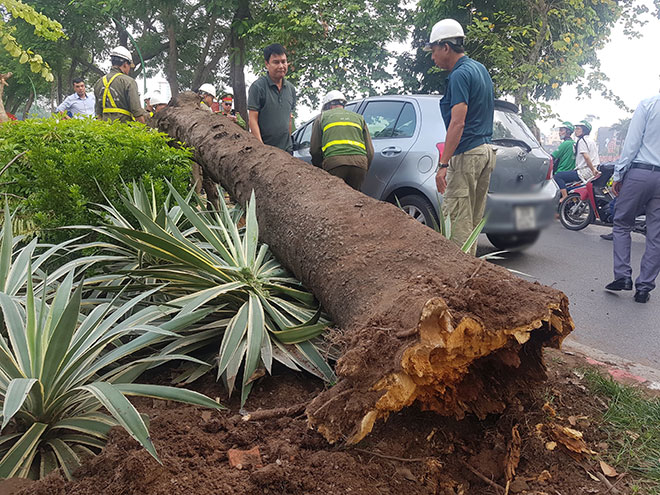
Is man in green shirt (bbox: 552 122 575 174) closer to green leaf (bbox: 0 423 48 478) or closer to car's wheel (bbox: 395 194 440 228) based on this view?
car's wheel (bbox: 395 194 440 228)

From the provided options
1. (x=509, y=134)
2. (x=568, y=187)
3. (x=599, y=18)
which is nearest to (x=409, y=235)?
(x=509, y=134)

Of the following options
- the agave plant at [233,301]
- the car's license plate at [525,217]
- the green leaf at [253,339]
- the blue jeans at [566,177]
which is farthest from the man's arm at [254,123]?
the blue jeans at [566,177]

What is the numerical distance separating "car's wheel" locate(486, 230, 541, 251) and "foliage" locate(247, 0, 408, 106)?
10.4 metres

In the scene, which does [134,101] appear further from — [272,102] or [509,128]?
[509,128]

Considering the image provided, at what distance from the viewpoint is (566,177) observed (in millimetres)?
9445

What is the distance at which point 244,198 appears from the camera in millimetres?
3715

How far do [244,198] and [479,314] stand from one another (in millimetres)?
2411

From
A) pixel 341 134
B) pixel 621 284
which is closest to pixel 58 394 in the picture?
pixel 341 134

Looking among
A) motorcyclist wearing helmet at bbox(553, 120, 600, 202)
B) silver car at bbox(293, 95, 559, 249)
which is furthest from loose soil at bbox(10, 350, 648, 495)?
motorcyclist wearing helmet at bbox(553, 120, 600, 202)

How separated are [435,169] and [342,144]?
1.25 meters

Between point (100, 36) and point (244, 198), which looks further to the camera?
point (100, 36)

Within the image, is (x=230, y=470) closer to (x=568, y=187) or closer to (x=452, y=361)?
(x=452, y=361)

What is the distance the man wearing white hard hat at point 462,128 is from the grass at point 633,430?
1683 mm

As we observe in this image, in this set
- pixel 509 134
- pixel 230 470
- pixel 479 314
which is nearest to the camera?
pixel 230 470
